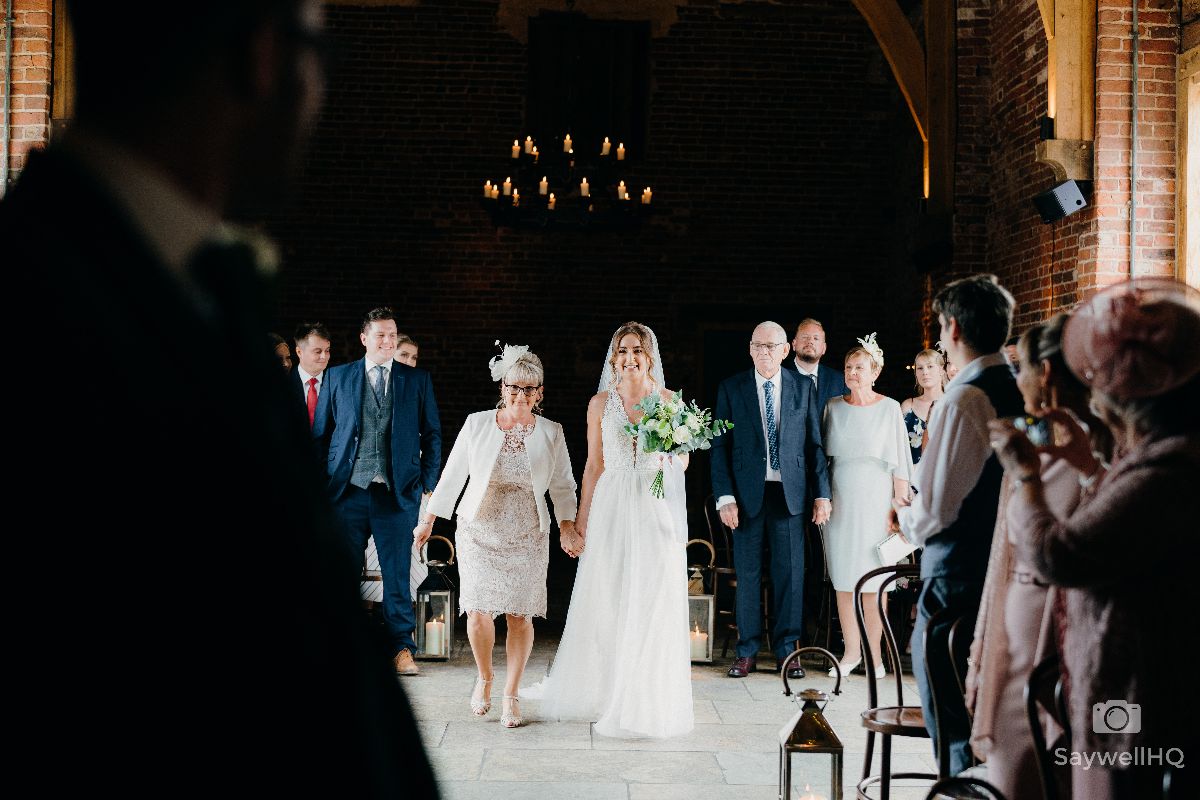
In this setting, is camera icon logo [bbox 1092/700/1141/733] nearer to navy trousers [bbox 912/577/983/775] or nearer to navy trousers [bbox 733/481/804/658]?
navy trousers [bbox 912/577/983/775]

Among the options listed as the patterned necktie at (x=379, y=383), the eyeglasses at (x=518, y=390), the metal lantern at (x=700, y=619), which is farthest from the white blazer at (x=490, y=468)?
the metal lantern at (x=700, y=619)

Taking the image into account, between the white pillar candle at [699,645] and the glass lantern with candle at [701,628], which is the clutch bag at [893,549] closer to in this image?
the glass lantern with candle at [701,628]

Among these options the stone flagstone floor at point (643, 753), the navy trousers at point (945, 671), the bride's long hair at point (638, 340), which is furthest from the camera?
the bride's long hair at point (638, 340)

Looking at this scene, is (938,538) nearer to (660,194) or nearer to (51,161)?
(51,161)

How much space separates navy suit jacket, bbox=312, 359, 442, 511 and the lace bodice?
3.65 feet

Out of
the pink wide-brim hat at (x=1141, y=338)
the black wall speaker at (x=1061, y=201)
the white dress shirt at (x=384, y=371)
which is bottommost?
the pink wide-brim hat at (x=1141, y=338)

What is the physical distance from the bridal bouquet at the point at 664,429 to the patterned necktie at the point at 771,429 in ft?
3.21

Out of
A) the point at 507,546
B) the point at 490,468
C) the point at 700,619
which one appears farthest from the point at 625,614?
the point at 700,619

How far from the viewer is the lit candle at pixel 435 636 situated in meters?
6.15

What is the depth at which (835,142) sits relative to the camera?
10.9 m

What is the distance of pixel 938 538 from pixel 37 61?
17.6ft

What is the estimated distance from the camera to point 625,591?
16.5 ft

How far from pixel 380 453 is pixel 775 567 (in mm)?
2273

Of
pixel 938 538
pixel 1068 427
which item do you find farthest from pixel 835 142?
pixel 1068 427
